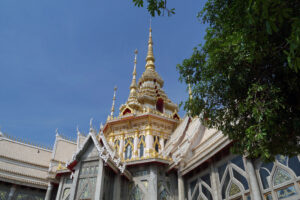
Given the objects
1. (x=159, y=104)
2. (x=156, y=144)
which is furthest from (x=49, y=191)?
(x=159, y=104)

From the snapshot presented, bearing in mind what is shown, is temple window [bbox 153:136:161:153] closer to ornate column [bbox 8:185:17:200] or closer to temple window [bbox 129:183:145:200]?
temple window [bbox 129:183:145:200]

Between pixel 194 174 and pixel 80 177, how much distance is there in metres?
7.67

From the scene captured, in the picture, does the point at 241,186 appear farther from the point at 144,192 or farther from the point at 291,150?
the point at 144,192

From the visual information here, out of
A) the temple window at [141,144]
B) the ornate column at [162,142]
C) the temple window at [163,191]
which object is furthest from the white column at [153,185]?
the ornate column at [162,142]

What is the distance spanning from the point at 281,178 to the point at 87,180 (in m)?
11.6

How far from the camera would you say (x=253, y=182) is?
1125 cm

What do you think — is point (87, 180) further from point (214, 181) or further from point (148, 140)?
point (148, 140)

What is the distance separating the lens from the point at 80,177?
16.6 m

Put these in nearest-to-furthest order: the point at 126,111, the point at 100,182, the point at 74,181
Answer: the point at 100,182 < the point at 74,181 < the point at 126,111

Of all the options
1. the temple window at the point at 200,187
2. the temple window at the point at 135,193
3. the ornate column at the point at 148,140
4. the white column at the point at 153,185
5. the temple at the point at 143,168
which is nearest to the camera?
the temple at the point at 143,168

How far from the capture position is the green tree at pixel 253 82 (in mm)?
5641

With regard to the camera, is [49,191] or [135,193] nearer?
[135,193]

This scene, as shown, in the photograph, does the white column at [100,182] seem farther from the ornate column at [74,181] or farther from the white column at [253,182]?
the white column at [253,182]

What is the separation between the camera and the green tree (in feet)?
18.5
